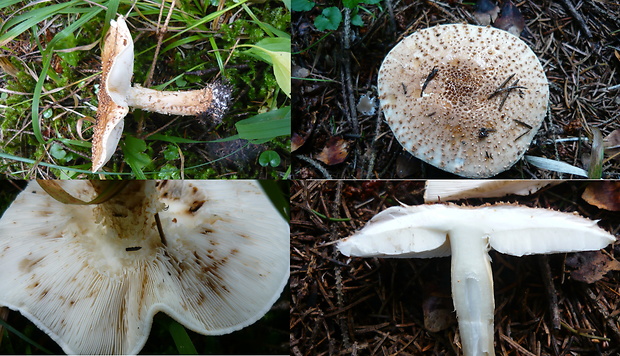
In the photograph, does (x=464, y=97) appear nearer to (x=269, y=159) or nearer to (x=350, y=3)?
(x=350, y=3)

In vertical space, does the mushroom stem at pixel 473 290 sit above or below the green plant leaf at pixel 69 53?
below

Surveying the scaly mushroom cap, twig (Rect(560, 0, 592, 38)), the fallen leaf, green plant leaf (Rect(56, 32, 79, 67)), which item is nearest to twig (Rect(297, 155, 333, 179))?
the scaly mushroom cap

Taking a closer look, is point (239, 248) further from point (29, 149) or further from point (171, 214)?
point (29, 149)

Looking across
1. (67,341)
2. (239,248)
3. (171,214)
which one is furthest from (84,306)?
(239,248)

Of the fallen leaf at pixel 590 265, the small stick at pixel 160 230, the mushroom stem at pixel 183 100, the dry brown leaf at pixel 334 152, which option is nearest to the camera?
the small stick at pixel 160 230

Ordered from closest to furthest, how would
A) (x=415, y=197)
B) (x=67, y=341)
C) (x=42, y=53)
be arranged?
(x=67, y=341), (x=415, y=197), (x=42, y=53)

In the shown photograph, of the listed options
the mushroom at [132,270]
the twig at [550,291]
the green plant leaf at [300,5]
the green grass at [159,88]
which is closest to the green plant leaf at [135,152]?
the green grass at [159,88]

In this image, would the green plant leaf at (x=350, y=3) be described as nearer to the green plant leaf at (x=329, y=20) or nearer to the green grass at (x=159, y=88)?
the green plant leaf at (x=329, y=20)

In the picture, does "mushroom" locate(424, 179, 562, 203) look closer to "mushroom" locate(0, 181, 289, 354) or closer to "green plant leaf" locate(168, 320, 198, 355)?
"mushroom" locate(0, 181, 289, 354)

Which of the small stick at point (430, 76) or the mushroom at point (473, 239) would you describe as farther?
the small stick at point (430, 76)
